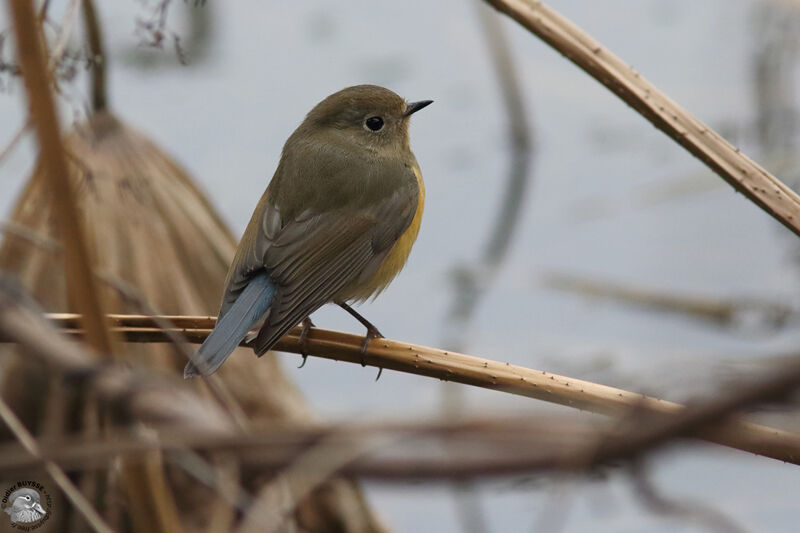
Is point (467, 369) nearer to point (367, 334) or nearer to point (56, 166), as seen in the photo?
point (367, 334)

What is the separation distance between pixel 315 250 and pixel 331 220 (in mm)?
178

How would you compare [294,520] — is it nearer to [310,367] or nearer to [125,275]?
[125,275]

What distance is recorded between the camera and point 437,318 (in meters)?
5.48

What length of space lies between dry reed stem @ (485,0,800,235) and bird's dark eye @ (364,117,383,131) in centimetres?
125

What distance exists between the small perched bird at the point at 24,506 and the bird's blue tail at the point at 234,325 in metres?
0.69

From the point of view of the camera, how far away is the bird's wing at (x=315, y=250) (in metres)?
2.77

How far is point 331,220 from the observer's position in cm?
320

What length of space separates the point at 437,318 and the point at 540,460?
4959mm

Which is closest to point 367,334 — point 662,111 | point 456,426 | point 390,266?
point 390,266

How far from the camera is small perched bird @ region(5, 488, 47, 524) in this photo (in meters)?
2.84

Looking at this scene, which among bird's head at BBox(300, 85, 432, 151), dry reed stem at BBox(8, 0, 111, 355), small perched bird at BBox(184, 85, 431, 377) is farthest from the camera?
bird's head at BBox(300, 85, 432, 151)

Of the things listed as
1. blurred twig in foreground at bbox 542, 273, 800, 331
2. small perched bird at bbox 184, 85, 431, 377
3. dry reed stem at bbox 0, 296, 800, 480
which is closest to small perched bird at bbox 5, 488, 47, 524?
small perched bird at bbox 184, 85, 431, 377

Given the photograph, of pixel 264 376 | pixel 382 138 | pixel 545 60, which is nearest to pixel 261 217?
pixel 382 138

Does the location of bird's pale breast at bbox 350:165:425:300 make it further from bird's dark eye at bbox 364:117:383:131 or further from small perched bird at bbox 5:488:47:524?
small perched bird at bbox 5:488:47:524
